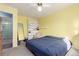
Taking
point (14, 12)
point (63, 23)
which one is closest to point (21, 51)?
point (14, 12)

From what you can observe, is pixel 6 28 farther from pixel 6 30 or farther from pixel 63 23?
pixel 63 23

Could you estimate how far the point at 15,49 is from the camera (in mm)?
1097

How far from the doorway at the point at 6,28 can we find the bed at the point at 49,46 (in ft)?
0.73

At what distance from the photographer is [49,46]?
0.99 metres

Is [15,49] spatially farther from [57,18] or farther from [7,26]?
[57,18]

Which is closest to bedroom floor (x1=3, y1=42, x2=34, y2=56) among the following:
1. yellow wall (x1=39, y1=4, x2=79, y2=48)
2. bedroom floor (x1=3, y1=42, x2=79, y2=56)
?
bedroom floor (x1=3, y1=42, x2=79, y2=56)

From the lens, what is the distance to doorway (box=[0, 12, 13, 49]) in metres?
1.01

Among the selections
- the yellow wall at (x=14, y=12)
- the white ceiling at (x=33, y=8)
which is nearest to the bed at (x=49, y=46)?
the yellow wall at (x=14, y=12)

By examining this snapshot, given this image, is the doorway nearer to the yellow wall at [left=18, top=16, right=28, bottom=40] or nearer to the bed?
the yellow wall at [left=18, top=16, right=28, bottom=40]

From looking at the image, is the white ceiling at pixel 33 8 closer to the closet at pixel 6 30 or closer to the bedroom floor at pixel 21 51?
the closet at pixel 6 30

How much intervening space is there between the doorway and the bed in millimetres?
223

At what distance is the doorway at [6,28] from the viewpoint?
1.01 metres

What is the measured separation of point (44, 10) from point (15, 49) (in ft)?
1.93

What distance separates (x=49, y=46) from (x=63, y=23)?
34cm
